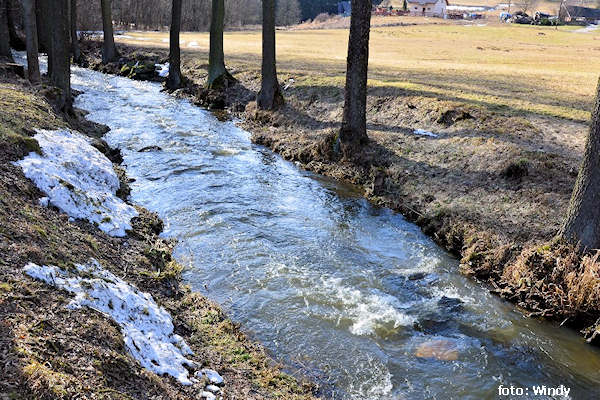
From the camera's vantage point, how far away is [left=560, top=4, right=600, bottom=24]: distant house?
99.4m

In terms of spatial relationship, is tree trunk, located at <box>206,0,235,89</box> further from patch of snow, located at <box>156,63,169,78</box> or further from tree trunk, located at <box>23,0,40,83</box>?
tree trunk, located at <box>23,0,40,83</box>

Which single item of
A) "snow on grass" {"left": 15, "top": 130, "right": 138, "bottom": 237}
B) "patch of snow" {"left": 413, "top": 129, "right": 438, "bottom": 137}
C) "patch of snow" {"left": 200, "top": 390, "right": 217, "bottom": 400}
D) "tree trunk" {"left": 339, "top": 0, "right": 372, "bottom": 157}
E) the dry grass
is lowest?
"patch of snow" {"left": 200, "top": 390, "right": 217, "bottom": 400}

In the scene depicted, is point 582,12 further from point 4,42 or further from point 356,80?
point 4,42

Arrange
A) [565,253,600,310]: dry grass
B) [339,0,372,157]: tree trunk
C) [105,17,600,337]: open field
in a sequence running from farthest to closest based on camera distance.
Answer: [339,0,372,157]: tree trunk → [105,17,600,337]: open field → [565,253,600,310]: dry grass

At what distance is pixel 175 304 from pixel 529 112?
12713mm

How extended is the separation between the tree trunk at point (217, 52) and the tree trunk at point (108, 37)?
40.7 feet

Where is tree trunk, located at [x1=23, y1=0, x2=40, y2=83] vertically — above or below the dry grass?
above

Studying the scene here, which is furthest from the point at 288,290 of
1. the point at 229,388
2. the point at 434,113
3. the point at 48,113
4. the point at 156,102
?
the point at 156,102

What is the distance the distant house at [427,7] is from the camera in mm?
110125

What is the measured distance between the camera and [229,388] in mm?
5043

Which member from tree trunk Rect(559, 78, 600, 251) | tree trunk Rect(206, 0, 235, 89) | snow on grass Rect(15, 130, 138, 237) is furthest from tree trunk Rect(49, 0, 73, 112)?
tree trunk Rect(559, 78, 600, 251)

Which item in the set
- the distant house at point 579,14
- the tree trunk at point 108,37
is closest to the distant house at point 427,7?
the distant house at point 579,14

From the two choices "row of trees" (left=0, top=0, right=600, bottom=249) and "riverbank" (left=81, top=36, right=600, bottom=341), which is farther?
"riverbank" (left=81, top=36, right=600, bottom=341)

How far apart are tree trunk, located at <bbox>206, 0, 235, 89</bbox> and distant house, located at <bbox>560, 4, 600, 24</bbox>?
98.0 meters
